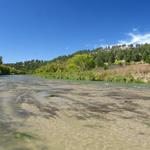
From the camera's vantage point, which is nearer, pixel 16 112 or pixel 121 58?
pixel 16 112

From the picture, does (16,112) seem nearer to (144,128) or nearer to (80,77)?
(144,128)

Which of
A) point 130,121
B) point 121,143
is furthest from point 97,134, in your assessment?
point 130,121

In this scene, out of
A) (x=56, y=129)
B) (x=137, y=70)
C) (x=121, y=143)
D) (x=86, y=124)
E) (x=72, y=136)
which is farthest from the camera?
(x=137, y=70)

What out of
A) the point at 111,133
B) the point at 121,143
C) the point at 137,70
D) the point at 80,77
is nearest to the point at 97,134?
the point at 111,133

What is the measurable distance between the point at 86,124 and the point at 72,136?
8.17ft

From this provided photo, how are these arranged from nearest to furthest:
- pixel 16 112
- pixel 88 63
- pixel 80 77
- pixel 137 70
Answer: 1. pixel 16 112
2. pixel 137 70
3. pixel 80 77
4. pixel 88 63

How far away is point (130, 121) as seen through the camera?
15.5 metres

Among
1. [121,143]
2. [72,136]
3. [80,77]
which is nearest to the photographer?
[121,143]

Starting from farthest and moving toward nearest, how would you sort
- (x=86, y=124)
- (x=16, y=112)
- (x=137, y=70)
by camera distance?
(x=137, y=70) < (x=16, y=112) < (x=86, y=124)

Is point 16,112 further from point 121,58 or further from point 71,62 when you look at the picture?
point 121,58

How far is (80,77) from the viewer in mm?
92938

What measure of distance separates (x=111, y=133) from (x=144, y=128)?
174 cm

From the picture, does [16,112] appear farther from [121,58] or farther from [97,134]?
[121,58]

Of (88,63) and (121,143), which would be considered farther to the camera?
(88,63)
